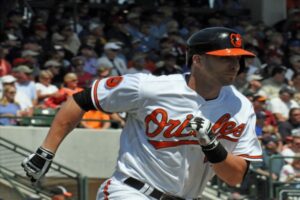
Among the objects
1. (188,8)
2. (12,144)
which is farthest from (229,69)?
(188,8)

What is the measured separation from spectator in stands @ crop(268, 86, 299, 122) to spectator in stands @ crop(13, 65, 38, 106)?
11.4 ft

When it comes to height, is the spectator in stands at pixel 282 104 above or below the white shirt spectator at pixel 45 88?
below

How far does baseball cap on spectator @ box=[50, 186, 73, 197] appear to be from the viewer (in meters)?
10.5

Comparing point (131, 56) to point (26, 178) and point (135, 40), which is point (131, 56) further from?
point (26, 178)

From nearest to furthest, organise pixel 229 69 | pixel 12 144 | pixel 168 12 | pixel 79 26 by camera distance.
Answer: pixel 229 69 → pixel 12 144 → pixel 79 26 → pixel 168 12

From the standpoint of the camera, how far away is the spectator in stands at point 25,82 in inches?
464

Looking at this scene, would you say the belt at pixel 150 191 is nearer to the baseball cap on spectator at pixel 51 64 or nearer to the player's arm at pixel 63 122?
the player's arm at pixel 63 122

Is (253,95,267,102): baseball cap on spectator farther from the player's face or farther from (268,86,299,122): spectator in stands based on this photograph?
the player's face

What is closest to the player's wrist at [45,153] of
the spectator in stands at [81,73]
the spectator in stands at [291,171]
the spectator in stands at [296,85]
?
the spectator in stands at [291,171]

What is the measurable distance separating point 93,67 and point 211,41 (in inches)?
343

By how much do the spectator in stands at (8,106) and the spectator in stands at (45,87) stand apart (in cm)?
43

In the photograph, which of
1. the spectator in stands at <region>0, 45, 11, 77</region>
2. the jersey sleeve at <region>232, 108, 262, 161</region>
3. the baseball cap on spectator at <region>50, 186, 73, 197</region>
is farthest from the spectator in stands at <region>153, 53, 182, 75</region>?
the jersey sleeve at <region>232, 108, 262, 161</region>

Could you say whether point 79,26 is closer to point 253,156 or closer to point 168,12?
point 168,12

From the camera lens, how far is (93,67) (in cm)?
1357
